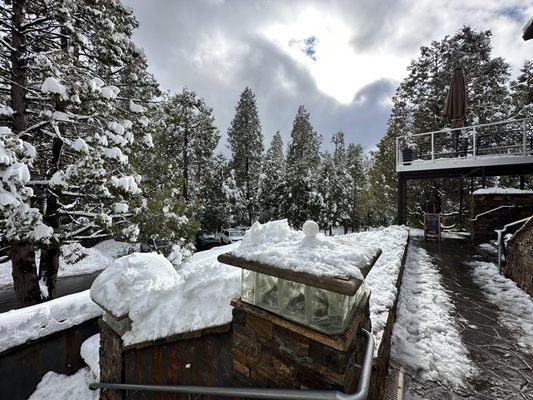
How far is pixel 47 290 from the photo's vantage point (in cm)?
672

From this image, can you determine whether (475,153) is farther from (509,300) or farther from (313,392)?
(313,392)

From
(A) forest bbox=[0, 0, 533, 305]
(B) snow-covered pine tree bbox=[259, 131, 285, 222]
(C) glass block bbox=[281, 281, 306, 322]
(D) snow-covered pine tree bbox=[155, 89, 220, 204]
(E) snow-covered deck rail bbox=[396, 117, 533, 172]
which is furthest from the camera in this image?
(B) snow-covered pine tree bbox=[259, 131, 285, 222]

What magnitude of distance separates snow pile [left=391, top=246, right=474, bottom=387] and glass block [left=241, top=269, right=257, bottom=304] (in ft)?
5.96

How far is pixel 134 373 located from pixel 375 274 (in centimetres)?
323

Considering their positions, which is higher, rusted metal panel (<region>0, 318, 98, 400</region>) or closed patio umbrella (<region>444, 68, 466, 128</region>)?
closed patio umbrella (<region>444, 68, 466, 128</region>)

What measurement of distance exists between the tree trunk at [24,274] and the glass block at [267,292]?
20.7 ft

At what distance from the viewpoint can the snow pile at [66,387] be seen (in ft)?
10.6

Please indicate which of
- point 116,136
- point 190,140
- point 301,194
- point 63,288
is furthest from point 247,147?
point 116,136

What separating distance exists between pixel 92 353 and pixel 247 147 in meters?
22.6

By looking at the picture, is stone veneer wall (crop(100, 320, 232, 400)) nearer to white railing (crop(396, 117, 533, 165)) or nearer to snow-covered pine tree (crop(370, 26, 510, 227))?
white railing (crop(396, 117, 533, 165))

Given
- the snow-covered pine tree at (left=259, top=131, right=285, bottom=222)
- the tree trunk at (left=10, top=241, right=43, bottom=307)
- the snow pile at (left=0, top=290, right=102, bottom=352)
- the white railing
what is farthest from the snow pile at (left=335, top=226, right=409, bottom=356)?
the snow-covered pine tree at (left=259, top=131, right=285, bottom=222)

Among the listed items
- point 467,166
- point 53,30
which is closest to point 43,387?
point 53,30

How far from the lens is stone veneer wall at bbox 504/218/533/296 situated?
13.9ft

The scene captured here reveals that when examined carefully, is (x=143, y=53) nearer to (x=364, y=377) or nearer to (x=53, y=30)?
(x=53, y=30)
